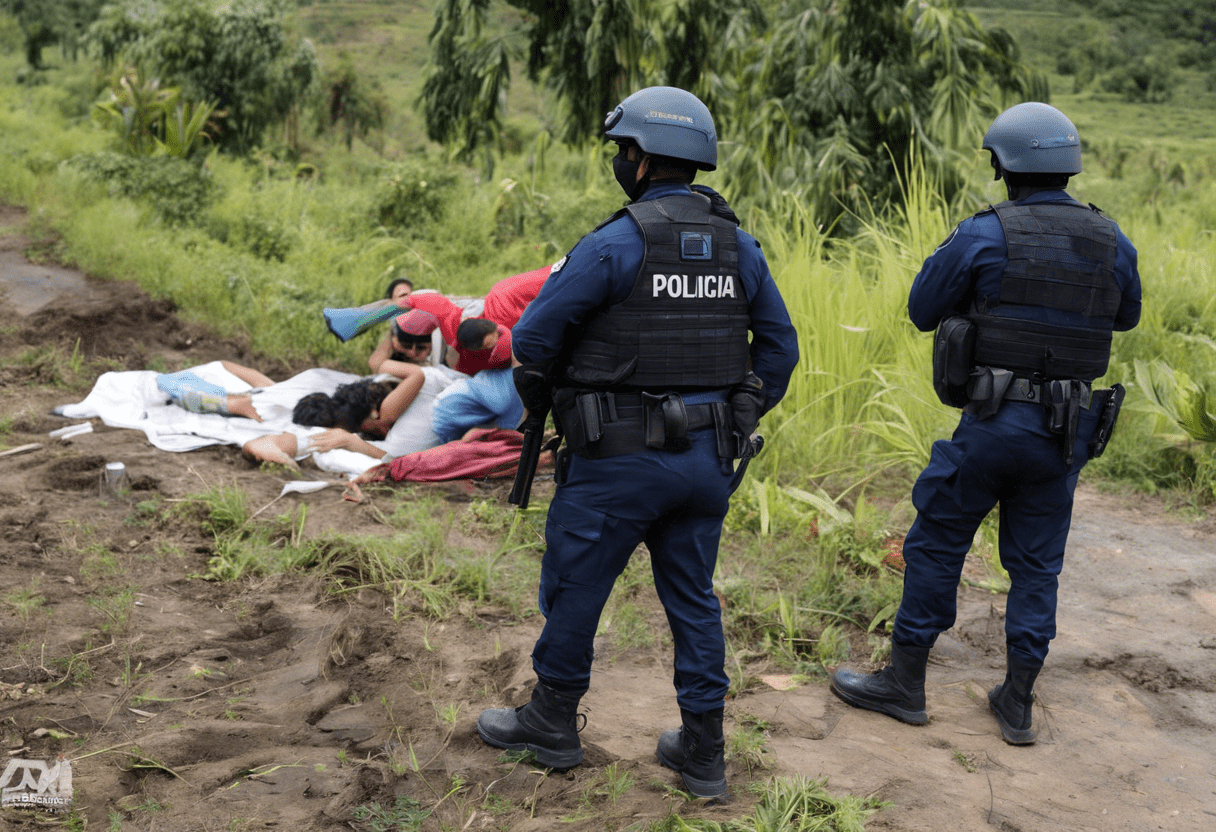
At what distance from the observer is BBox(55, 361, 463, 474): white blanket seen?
17.8 feet

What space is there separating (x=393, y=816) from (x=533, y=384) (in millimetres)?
1168

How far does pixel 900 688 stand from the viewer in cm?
327

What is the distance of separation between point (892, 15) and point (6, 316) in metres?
7.14

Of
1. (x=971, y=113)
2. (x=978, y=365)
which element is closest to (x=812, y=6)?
(x=971, y=113)

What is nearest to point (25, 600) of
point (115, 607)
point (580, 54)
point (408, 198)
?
point (115, 607)

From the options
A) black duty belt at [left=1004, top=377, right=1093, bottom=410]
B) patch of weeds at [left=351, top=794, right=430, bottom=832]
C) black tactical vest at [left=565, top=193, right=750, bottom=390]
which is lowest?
patch of weeds at [left=351, top=794, right=430, bottom=832]

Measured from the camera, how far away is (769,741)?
306 cm

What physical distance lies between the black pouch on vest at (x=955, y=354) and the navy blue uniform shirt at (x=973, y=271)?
74 mm

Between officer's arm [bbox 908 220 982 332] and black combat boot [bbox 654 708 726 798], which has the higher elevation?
officer's arm [bbox 908 220 982 332]

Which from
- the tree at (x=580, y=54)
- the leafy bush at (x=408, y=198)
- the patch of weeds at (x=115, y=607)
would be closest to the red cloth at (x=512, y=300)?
the patch of weeds at (x=115, y=607)

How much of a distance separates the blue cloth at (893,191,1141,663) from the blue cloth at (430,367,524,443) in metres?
2.75

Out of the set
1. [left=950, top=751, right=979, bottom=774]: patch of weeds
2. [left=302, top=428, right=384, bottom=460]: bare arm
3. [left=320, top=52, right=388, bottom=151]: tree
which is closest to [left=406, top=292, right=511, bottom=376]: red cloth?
[left=302, top=428, right=384, bottom=460]: bare arm

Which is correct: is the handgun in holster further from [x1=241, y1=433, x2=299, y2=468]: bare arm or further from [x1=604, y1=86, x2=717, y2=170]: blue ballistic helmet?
[x1=241, y1=433, x2=299, y2=468]: bare arm

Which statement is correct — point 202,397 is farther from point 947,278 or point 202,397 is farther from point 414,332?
point 947,278
